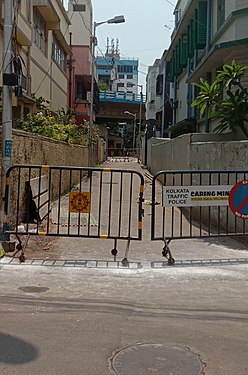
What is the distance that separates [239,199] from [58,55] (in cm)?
2817

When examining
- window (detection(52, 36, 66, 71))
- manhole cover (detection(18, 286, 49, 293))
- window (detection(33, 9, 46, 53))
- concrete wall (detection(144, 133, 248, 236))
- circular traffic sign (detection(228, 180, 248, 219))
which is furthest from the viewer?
window (detection(52, 36, 66, 71))

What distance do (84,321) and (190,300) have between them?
149 centimetres

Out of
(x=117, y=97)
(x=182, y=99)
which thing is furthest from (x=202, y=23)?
(x=117, y=97)

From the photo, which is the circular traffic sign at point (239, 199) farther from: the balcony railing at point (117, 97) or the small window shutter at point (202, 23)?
the balcony railing at point (117, 97)

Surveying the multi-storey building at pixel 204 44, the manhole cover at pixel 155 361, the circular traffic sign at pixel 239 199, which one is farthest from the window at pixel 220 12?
the manhole cover at pixel 155 361

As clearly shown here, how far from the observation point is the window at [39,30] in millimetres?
24953

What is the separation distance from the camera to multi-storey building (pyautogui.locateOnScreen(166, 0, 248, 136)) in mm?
17469

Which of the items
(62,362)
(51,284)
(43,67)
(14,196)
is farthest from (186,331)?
(43,67)

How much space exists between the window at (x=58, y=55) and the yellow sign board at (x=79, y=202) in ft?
81.4

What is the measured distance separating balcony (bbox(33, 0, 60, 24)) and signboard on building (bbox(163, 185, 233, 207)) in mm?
19504

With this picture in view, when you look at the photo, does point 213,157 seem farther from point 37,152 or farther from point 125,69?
point 125,69

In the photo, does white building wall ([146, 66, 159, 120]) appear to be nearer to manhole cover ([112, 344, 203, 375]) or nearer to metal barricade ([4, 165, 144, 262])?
metal barricade ([4, 165, 144, 262])

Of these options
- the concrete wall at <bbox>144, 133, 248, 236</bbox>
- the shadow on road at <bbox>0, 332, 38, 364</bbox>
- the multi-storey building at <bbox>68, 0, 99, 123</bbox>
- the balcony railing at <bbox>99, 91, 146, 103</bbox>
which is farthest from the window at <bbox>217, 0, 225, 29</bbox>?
the balcony railing at <bbox>99, 91, 146, 103</bbox>

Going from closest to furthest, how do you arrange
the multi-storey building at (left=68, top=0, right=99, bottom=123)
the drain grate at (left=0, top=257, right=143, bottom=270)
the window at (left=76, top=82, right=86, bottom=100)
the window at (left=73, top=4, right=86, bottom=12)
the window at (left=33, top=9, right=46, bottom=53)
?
the drain grate at (left=0, top=257, right=143, bottom=270) < the window at (left=33, top=9, right=46, bottom=53) < the multi-storey building at (left=68, top=0, right=99, bottom=123) < the window at (left=76, top=82, right=86, bottom=100) < the window at (left=73, top=4, right=86, bottom=12)
